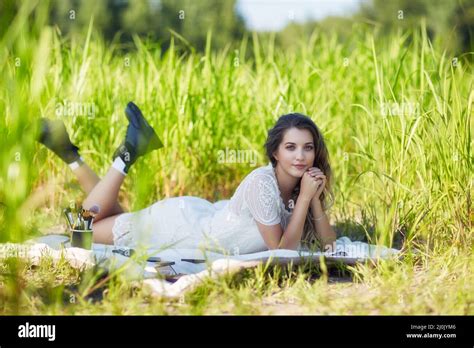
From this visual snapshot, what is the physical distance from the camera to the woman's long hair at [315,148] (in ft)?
11.1

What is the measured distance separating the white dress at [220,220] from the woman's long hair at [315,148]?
10 centimetres

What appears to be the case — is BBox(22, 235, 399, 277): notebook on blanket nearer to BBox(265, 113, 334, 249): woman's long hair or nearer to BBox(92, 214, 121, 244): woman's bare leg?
BBox(265, 113, 334, 249): woman's long hair

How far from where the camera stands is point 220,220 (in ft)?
11.5

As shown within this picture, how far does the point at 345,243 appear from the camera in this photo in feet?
11.6

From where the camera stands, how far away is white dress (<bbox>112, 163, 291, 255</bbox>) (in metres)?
3.28

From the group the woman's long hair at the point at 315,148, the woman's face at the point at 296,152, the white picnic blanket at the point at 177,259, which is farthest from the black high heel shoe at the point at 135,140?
the woman's face at the point at 296,152

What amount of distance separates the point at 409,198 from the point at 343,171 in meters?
1.13

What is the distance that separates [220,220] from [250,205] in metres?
0.25

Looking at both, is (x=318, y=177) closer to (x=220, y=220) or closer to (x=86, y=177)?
(x=220, y=220)

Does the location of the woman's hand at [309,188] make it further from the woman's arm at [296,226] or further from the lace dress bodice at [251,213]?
the lace dress bodice at [251,213]

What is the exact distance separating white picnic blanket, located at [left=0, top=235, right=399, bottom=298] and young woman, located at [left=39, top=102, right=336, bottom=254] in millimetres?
98

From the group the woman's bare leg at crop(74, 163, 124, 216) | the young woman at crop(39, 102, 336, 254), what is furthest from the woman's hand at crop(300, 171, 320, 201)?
the woman's bare leg at crop(74, 163, 124, 216)
